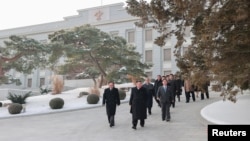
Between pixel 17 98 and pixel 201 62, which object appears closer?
pixel 201 62

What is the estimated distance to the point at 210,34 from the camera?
730cm

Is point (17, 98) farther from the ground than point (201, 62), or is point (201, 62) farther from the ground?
point (201, 62)

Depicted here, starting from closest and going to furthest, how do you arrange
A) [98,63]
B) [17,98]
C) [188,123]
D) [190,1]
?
[190,1], [188,123], [17,98], [98,63]

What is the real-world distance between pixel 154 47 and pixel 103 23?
322 inches

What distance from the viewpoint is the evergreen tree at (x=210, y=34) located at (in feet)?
24.1

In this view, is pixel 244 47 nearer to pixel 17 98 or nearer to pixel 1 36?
pixel 17 98

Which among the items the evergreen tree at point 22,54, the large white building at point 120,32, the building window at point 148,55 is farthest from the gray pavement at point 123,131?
the building window at point 148,55

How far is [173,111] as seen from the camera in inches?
610

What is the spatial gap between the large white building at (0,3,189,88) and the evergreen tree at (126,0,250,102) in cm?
3452

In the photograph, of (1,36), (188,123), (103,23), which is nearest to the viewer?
(188,123)

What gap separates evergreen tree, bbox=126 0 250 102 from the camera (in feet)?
24.1

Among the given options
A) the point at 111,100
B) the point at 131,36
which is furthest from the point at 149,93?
the point at 131,36

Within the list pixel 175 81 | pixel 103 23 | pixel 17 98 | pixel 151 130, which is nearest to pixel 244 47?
pixel 151 130

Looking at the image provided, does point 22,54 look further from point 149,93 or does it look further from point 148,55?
point 148,55
